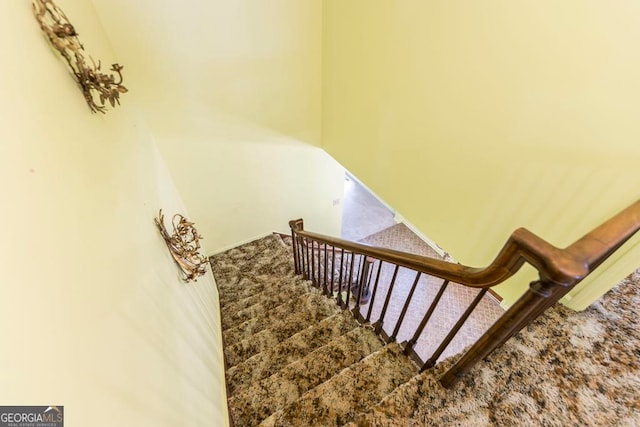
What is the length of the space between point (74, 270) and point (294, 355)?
5.69ft

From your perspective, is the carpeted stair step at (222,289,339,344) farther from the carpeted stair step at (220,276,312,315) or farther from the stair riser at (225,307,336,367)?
the carpeted stair step at (220,276,312,315)

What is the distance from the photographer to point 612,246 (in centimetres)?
73

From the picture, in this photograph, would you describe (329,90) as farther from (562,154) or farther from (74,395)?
(74,395)

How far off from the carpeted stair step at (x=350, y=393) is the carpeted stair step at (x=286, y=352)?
0.66 m

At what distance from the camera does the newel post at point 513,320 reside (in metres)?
0.69

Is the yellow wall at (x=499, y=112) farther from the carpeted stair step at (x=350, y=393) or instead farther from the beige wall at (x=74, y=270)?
the beige wall at (x=74, y=270)

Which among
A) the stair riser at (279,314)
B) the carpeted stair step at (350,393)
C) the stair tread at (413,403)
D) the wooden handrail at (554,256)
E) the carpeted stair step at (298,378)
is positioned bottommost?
the stair riser at (279,314)

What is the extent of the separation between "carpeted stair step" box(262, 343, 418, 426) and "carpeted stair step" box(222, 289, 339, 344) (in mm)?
1061

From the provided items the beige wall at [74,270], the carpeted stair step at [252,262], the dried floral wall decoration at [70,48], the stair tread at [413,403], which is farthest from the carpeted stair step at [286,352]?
the dried floral wall decoration at [70,48]

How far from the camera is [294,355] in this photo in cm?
211

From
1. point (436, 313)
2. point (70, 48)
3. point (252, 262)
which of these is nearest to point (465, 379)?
point (70, 48)

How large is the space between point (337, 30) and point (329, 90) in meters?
0.62

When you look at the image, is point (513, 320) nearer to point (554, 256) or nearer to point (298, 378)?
point (554, 256)

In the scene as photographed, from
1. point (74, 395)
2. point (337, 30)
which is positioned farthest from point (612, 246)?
Result: point (337, 30)
